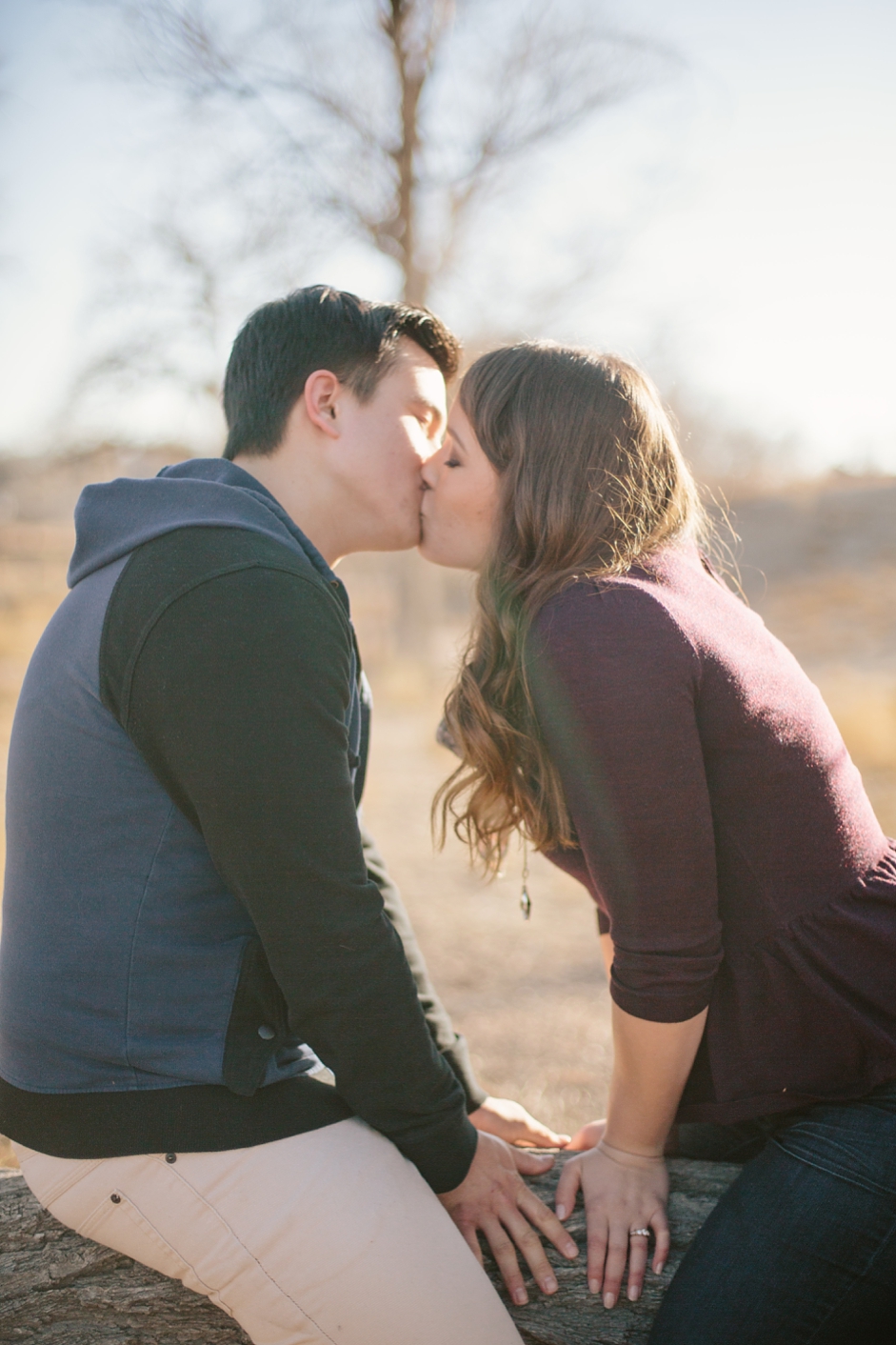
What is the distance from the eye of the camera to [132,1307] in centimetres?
151

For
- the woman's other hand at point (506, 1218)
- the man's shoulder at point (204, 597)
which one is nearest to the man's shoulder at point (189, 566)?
the man's shoulder at point (204, 597)

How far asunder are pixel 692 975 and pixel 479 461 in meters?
1.00

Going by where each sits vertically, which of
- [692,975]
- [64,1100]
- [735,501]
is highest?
[692,975]

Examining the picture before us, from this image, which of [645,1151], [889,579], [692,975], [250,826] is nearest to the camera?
[250,826]

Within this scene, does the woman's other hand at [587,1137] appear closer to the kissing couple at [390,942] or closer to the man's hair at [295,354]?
the kissing couple at [390,942]

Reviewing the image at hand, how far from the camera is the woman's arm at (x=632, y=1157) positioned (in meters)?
1.48

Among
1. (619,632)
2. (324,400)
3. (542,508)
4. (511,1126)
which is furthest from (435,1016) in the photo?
(324,400)

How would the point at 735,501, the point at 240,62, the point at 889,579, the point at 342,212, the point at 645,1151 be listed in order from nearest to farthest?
the point at 645,1151 < the point at 240,62 < the point at 342,212 < the point at 889,579 < the point at 735,501

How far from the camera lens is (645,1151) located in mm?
1568

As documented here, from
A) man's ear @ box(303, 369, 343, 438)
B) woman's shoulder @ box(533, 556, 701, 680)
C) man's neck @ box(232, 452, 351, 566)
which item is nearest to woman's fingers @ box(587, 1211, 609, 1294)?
woman's shoulder @ box(533, 556, 701, 680)

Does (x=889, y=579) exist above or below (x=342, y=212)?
below

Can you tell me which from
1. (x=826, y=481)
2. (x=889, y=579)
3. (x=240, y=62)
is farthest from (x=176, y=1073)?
(x=826, y=481)

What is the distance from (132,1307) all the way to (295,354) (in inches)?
71.8

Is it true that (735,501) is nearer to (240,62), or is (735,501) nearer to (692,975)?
(240,62)
